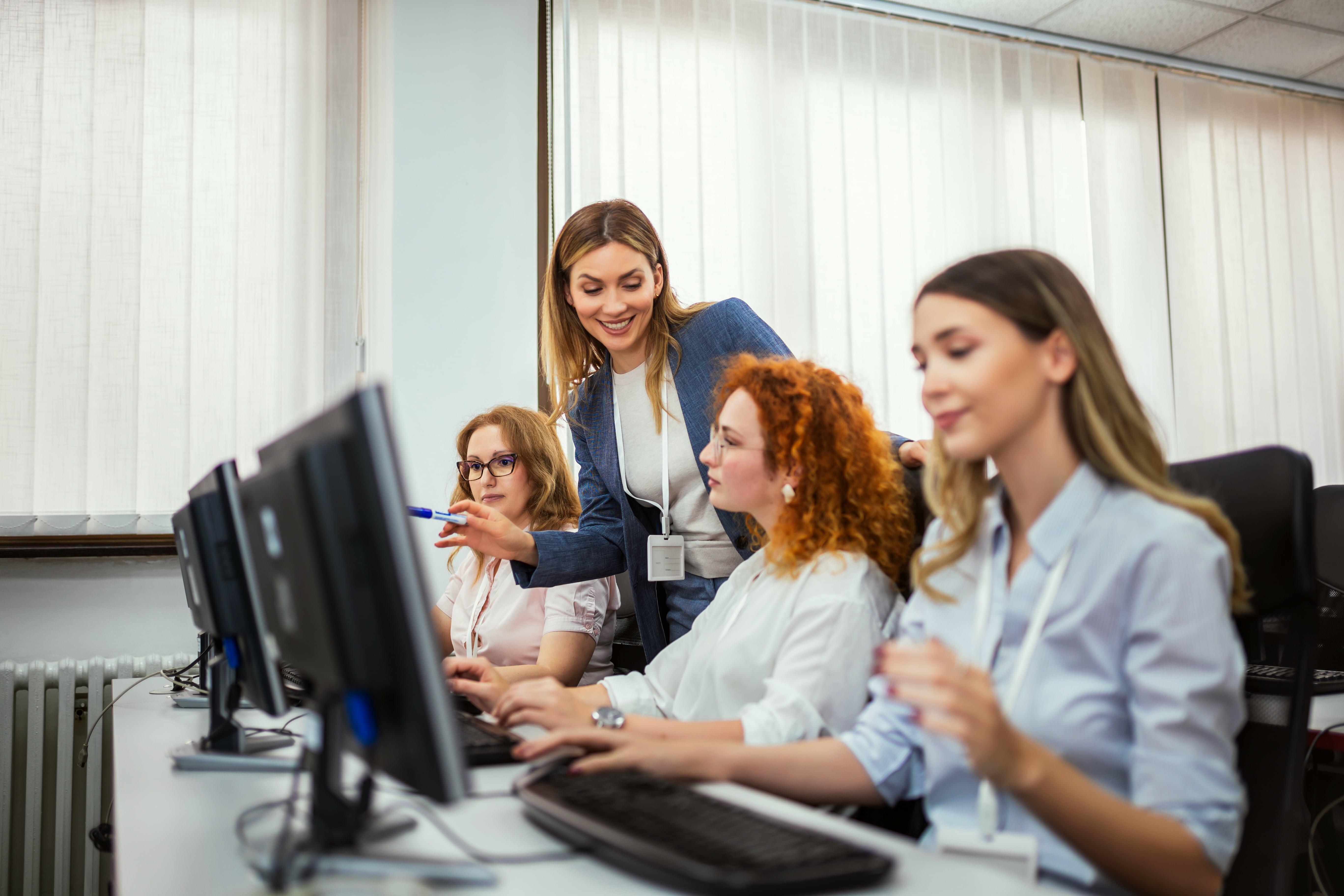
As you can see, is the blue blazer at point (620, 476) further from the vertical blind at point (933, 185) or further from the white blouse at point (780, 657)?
the vertical blind at point (933, 185)

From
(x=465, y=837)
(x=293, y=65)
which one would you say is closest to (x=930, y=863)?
(x=465, y=837)

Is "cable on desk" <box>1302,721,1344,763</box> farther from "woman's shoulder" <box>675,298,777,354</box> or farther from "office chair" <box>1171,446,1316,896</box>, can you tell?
"woman's shoulder" <box>675,298,777,354</box>

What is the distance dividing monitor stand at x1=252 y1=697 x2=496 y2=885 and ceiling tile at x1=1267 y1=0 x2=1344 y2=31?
13.8 feet

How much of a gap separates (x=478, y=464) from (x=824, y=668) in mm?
1279

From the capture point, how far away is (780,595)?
1451 mm

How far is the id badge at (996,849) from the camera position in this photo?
88cm

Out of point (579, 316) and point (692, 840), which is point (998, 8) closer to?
point (579, 316)

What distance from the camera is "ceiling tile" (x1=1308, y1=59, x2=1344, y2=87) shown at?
13.6ft

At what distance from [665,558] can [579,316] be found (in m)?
0.54

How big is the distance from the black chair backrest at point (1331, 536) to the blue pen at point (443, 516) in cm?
188

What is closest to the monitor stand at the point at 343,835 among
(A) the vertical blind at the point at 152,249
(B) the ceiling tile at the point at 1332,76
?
(A) the vertical blind at the point at 152,249

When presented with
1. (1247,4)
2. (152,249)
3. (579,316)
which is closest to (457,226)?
(152,249)

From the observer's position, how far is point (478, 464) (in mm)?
2365

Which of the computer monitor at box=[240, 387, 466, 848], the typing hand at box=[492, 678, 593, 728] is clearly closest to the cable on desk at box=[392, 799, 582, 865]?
the computer monitor at box=[240, 387, 466, 848]
